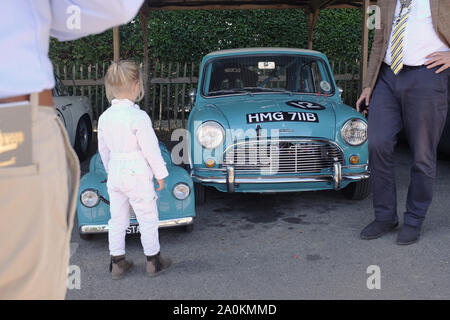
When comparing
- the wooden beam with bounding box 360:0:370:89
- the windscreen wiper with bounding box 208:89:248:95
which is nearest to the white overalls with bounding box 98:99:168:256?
the windscreen wiper with bounding box 208:89:248:95

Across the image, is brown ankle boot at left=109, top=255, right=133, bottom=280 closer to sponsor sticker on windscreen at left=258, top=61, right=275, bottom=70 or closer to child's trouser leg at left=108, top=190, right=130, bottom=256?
child's trouser leg at left=108, top=190, right=130, bottom=256

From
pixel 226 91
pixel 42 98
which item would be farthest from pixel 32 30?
pixel 226 91

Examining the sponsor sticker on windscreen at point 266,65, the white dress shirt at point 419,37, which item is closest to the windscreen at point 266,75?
the sponsor sticker on windscreen at point 266,65

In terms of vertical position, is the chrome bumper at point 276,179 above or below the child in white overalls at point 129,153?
below

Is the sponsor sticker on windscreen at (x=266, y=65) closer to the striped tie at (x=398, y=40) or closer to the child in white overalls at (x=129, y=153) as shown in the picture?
the striped tie at (x=398, y=40)

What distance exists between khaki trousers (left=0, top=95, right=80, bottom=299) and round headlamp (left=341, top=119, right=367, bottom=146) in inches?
131

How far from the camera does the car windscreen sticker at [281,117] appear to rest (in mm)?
4129

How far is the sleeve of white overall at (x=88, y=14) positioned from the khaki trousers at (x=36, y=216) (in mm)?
274

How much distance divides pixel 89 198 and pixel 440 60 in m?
2.63

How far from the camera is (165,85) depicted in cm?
1032

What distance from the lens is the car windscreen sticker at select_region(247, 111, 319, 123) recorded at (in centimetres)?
413

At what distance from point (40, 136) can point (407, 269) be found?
2.57 meters

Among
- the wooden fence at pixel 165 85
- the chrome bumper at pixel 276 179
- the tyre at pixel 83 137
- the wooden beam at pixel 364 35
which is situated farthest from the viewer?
the wooden fence at pixel 165 85
